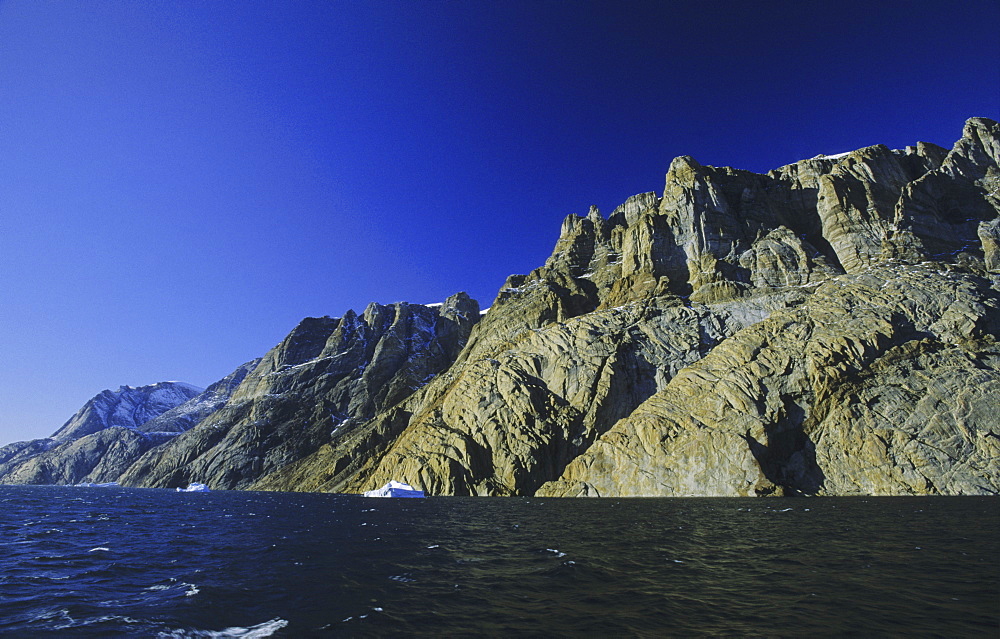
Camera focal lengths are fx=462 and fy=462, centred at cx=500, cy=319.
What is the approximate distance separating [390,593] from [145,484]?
730 feet

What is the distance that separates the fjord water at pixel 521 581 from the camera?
14.0 metres

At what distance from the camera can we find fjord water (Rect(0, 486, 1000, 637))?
46.0 feet

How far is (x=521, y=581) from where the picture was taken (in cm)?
1934

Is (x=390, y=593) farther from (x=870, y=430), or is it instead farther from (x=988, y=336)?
(x=988, y=336)

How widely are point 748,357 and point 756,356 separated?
4.63 ft

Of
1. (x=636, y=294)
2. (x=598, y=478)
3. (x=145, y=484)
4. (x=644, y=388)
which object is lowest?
(x=145, y=484)

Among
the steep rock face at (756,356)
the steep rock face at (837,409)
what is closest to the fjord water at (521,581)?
the steep rock face at (837,409)

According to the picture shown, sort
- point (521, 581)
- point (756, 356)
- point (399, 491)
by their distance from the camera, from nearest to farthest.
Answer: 1. point (521, 581)
2. point (756, 356)
3. point (399, 491)

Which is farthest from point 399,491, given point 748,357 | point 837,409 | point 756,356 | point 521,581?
point 837,409

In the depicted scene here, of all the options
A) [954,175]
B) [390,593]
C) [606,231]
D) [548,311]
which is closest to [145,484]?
[548,311]

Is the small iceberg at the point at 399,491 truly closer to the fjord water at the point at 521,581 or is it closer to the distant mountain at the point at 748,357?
the distant mountain at the point at 748,357

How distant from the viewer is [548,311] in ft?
476

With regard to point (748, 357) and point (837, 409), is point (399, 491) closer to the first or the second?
point (748, 357)

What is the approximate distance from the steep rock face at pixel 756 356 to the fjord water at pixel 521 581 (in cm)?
4049
